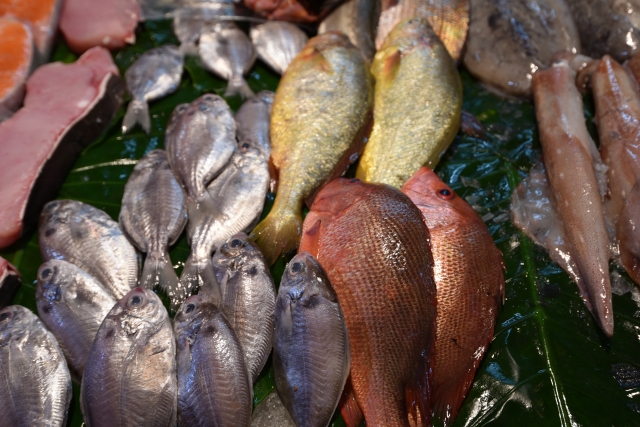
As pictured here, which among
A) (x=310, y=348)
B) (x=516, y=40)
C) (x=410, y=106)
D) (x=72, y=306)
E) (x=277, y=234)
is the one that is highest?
(x=516, y=40)

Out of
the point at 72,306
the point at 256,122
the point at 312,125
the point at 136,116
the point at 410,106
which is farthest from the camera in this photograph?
the point at 136,116

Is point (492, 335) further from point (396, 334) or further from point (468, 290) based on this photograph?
point (396, 334)

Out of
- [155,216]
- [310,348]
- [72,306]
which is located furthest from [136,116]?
[310,348]

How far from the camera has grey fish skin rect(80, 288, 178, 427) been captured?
6.48 feet

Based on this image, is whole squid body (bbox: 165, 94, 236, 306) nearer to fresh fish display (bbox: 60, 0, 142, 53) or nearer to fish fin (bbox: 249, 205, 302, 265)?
fish fin (bbox: 249, 205, 302, 265)

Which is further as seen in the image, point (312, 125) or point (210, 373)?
point (312, 125)

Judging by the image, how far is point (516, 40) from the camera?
3.62 meters

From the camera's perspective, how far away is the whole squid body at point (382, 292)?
1.99 m

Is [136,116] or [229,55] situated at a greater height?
[229,55]

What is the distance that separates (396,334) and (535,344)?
850 millimetres

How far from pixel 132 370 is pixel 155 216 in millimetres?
944

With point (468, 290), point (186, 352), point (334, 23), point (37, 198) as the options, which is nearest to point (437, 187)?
point (468, 290)

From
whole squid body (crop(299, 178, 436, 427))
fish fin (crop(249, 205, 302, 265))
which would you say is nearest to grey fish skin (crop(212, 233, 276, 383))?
fish fin (crop(249, 205, 302, 265))

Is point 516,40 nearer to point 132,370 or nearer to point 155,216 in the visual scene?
point 155,216
